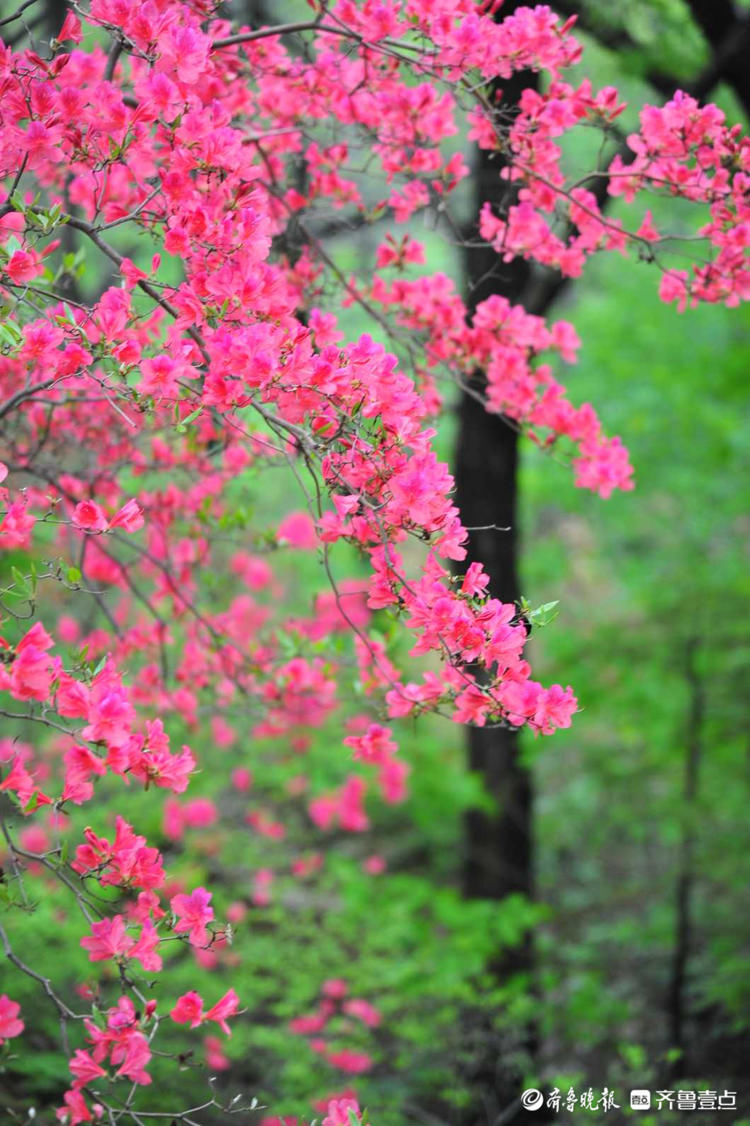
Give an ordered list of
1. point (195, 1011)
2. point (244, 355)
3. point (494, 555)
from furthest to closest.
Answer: point (494, 555) → point (195, 1011) → point (244, 355)

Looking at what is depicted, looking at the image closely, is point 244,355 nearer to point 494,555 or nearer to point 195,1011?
point 195,1011

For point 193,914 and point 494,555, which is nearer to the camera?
Result: point 193,914

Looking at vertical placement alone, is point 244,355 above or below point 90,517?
above

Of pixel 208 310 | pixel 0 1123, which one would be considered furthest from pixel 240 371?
pixel 0 1123

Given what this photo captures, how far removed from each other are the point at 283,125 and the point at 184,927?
92.5 inches

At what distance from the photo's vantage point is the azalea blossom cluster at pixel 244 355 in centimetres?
175

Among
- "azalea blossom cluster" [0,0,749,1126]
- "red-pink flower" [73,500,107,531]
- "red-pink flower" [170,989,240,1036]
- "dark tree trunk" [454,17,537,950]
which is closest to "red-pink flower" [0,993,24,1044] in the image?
"azalea blossom cluster" [0,0,749,1126]

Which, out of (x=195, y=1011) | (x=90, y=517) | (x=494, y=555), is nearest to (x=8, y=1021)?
(x=195, y=1011)

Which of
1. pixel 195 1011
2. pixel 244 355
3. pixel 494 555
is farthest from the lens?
pixel 494 555

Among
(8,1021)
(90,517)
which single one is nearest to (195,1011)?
(8,1021)

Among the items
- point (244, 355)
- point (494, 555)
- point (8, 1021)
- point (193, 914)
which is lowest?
point (8, 1021)

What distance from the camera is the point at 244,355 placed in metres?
1.73

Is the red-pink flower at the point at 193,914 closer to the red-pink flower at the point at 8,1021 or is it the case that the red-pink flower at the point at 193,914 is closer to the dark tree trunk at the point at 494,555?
the red-pink flower at the point at 8,1021

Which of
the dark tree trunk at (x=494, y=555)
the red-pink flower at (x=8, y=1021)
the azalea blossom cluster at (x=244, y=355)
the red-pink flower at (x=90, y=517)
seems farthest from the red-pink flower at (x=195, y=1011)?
the dark tree trunk at (x=494, y=555)
